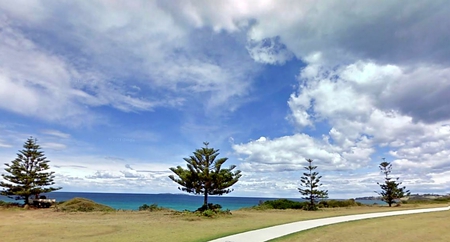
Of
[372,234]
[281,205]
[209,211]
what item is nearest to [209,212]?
[209,211]

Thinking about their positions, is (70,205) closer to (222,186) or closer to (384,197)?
(222,186)

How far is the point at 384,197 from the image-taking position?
34156 mm

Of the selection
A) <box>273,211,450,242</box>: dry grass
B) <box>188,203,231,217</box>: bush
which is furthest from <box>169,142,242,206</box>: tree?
<box>273,211,450,242</box>: dry grass

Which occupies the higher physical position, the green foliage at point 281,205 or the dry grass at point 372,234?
the green foliage at point 281,205

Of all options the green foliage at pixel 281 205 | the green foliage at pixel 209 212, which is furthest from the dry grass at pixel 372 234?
the green foliage at pixel 281 205

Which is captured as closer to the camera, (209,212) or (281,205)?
(209,212)

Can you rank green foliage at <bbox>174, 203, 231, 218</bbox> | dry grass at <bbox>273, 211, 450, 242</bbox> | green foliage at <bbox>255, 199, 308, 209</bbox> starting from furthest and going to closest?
1. green foliage at <bbox>255, 199, 308, 209</bbox>
2. green foliage at <bbox>174, 203, 231, 218</bbox>
3. dry grass at <bbox>273, 211, 450, 242</bbox>

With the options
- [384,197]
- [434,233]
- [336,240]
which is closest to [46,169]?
[336,240]

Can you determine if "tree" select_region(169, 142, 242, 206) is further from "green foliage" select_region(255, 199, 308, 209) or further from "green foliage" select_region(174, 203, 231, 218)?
"green foliage" select_region(255, 199, 308, 209)

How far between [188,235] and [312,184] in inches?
744

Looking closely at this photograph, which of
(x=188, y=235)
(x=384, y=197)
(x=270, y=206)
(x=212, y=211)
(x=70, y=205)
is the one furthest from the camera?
(x=384, y=197)

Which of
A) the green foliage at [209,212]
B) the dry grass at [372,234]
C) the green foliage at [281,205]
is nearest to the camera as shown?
the dry grass at [372,234]

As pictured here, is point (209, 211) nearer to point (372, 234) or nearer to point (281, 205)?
point (372, 234)

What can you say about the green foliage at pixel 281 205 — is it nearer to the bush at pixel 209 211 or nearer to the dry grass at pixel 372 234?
the bush at pixel 209 211
